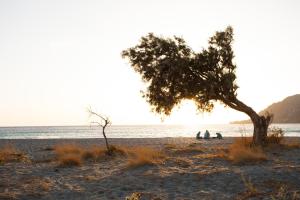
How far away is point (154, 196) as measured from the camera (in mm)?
11797

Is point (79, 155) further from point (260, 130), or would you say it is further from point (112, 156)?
point (260, 130)

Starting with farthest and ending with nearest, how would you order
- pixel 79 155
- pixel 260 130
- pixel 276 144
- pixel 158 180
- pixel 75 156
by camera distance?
pixel 260 130 → pixel 276 144 → pixel 79 155 → pixel 75 156 → pixel 158 180

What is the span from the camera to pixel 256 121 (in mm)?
26125

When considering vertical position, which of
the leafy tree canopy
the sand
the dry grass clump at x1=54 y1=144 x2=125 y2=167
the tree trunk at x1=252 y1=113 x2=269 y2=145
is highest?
the leafy tree canopy

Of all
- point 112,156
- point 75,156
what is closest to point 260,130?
point 112,156

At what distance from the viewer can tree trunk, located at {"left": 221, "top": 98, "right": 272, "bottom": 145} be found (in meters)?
25.9

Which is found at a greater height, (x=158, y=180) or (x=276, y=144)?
(x=276, y=144)

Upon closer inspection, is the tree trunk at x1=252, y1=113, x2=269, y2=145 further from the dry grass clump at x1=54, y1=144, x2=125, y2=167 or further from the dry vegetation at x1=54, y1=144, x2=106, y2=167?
the dry vegetation at x1=54, y1=144, x2=106, y2=167

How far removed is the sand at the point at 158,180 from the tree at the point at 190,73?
7.76 meters

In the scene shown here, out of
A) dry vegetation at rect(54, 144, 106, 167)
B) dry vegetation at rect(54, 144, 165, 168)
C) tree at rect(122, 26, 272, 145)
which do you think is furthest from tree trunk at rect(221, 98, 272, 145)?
dry vegetation at rect(54, 144, 106, 167)

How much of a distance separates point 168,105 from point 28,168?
39.3ft

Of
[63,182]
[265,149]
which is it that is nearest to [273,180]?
[63,182]

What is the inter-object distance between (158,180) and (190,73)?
43.6ft

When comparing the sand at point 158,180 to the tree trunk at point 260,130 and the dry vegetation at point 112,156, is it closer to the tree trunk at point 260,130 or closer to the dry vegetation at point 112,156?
the dry vegetation at point 112,156
